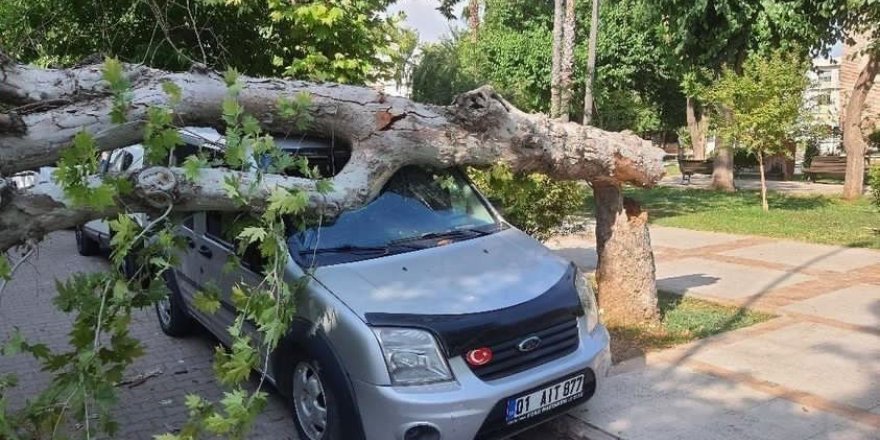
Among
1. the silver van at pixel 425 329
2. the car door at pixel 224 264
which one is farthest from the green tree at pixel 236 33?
the silver van at pixel 425 329

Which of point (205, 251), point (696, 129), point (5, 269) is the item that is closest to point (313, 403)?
point (5, 269)

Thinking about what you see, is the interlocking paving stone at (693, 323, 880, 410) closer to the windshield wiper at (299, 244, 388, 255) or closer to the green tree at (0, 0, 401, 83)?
the windshield wiper at (299, 244, 388, 255)

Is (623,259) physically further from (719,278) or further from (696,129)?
(696,129)

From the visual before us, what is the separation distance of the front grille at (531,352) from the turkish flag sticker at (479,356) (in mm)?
18

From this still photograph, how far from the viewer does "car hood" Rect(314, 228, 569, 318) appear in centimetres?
365

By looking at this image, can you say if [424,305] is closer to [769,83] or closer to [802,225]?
[802,225]

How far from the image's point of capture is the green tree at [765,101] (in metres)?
15.1

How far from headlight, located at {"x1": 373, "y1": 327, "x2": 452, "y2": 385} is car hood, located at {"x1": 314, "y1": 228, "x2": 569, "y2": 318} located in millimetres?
119

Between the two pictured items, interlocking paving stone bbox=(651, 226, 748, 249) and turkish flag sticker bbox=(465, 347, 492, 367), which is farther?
interlocking paving stone bbox=(651, 226, 748, 249)

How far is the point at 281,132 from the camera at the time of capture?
4.61m

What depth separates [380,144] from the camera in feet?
14.6

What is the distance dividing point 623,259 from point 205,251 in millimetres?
3508

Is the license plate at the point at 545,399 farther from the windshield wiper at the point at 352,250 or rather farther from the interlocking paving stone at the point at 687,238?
the interlocking paving stone at the point at 687,238

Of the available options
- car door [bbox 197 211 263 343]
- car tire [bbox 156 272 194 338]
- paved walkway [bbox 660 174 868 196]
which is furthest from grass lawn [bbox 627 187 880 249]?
car door [bbox 197 211 263 343]
